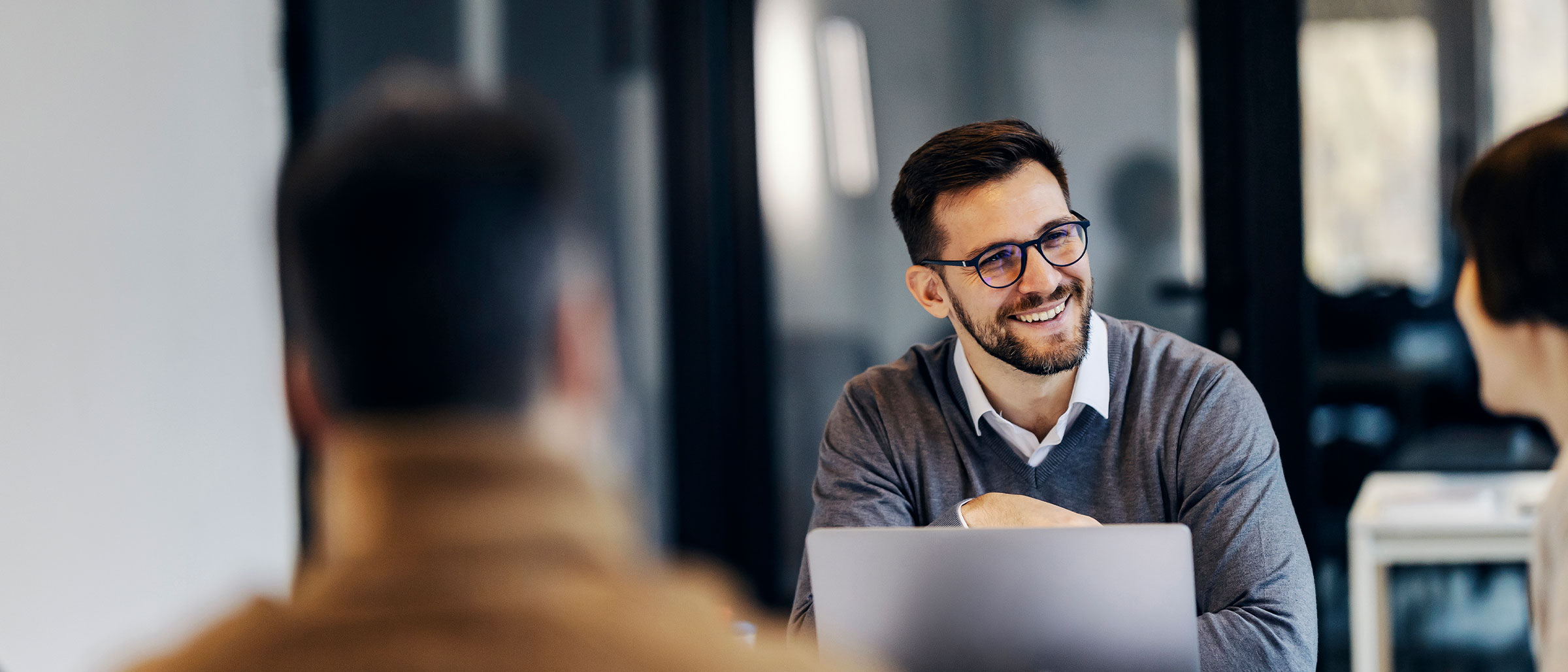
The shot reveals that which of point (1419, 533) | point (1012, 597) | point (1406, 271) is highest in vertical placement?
point (1406, 271)

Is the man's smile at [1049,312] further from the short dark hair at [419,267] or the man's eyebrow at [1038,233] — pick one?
the short dark hair at [419,267]

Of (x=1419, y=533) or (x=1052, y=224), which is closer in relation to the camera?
(x=1052, y=224)

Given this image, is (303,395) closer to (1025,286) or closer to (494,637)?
(494,637)

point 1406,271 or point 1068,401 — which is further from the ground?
point 1406,271

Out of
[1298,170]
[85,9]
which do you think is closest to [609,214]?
[85,9]

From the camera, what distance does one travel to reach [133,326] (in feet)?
9.71

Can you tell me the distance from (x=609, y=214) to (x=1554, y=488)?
105 inches

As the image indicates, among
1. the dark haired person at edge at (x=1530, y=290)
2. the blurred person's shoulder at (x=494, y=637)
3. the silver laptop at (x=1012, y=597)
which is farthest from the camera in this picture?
the silver laptop at (x=1012, y=597)

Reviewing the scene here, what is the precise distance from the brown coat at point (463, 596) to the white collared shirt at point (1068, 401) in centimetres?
115

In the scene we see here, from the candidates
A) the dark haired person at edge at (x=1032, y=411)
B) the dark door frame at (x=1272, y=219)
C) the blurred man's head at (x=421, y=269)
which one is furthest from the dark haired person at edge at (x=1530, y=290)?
the dark door frame at (x=1272, y=219)

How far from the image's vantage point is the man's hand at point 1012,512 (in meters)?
1.51

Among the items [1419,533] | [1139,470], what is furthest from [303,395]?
[1419,533]

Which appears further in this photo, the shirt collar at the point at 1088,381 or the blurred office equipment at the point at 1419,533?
the blurred office equipment at the point at 1419,533

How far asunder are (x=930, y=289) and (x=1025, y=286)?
7.3 inches
